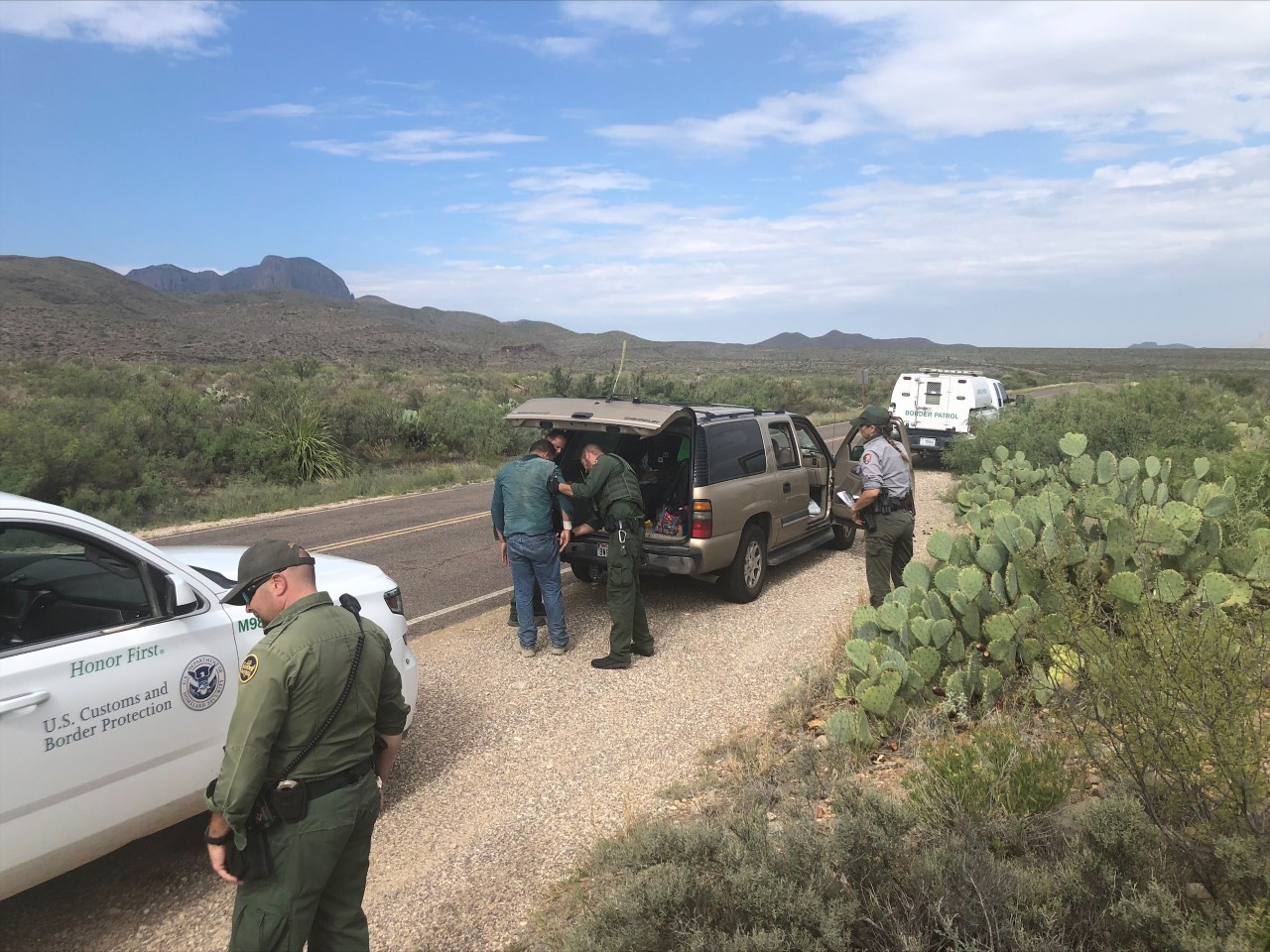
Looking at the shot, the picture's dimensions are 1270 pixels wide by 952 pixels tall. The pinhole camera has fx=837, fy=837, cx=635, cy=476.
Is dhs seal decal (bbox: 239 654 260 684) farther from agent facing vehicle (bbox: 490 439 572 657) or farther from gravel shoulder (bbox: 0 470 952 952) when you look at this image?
agent facing vehicle (bbox: 490 439 572 657)

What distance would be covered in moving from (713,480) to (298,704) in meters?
5.42

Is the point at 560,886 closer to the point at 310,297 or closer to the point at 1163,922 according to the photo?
the point at 1163,922

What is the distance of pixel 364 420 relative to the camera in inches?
827

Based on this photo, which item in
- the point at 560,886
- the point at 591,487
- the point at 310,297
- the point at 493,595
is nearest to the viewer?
the point at 560,886

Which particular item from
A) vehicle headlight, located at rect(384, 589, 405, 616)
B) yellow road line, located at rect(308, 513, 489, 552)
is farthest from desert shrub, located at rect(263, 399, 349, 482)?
vehicle headlight, located at rect(384, 589, 405, 616)

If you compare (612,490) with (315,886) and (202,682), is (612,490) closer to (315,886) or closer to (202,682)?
(202,682)

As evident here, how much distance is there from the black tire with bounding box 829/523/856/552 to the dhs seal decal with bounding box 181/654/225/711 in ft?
25.7

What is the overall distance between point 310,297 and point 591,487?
116 metres

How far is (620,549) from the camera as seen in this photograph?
6.73 meters

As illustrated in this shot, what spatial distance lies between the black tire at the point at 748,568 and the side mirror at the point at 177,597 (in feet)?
17.1

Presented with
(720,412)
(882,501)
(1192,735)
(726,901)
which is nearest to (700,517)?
(720,412)

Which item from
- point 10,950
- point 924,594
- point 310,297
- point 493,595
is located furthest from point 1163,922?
point 310,297

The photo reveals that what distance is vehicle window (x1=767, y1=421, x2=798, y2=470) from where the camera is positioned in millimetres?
8938

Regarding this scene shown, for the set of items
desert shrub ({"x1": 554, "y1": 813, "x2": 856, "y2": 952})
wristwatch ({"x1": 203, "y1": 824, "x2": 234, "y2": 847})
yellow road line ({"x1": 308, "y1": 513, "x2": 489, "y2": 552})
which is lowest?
yellow road line ({"x1": 308, "y1": 513, "x2": 489, "y2": 552})
